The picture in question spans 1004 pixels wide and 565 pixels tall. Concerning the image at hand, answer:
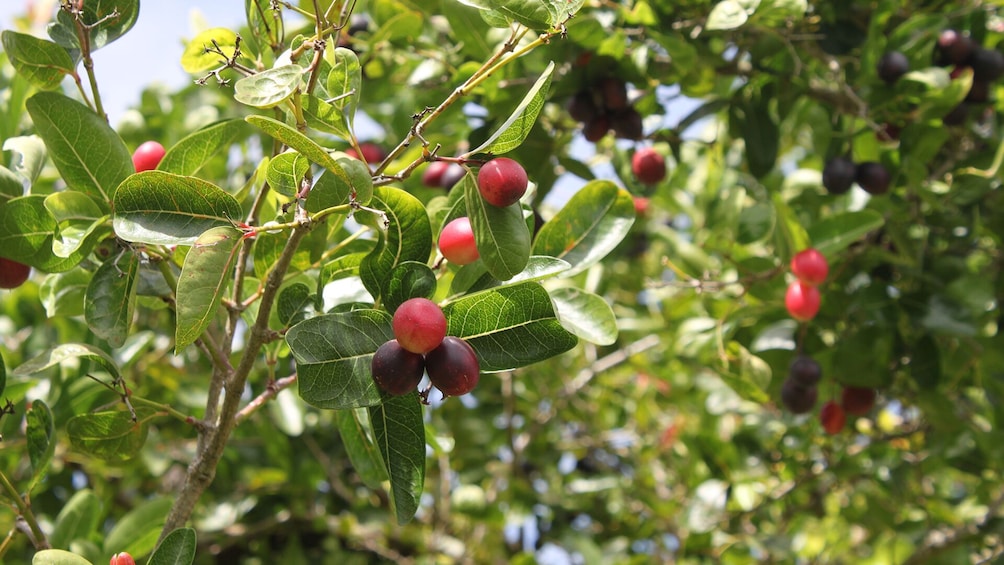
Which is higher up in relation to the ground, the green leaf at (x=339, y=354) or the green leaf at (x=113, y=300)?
the green leaf at (x=113, y=300)

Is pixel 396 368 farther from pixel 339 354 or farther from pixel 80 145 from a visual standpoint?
pixel 80 145

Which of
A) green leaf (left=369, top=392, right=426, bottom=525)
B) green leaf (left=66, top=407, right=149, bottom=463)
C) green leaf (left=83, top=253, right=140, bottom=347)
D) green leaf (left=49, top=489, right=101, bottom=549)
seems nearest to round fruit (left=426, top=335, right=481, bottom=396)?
green leaf (left=369, top=392, right=426, bottom=525)

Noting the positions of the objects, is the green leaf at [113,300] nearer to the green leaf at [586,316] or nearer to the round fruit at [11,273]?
the round fruit at [11,273]

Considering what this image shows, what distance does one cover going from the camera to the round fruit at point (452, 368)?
115 cm

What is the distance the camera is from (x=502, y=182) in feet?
3.76

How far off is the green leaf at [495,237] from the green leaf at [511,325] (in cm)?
5

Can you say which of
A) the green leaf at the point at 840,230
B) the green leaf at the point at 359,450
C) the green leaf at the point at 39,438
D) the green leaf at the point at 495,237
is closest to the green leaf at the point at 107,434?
the green leaf at the point at 39,438

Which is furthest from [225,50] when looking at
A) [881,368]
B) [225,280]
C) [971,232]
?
[971,232]

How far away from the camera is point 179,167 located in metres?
1.48

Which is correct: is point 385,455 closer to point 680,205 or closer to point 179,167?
point 179,167

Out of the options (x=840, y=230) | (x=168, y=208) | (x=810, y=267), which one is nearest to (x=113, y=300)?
(x=168, y=208)

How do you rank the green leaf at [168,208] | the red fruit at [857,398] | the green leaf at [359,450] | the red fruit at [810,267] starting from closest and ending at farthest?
1. the green leaf at [168,208]
2. the green leaf at [359,450]
3. the red fruit at [810,267]
4. the red fruit at [857,398]

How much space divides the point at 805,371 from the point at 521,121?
141 centimetres

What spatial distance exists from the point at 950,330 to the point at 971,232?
17.0 inches
